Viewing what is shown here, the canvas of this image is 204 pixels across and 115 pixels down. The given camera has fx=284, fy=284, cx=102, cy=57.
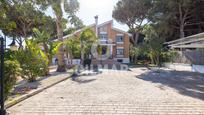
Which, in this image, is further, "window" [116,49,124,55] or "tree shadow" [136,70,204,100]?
"window" [116,49,124,55]

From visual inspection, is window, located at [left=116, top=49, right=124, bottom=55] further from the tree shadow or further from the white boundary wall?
the tree shadow

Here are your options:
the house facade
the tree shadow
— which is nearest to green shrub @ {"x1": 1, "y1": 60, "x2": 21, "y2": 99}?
the tree shadow

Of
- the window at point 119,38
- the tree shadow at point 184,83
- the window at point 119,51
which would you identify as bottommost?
the tree shadow at point 184,83

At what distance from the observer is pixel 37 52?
1698 cm

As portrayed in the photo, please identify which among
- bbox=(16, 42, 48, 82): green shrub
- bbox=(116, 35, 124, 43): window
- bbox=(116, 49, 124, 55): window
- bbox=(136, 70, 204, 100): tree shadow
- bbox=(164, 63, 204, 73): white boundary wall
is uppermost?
bbox=(116, 35, 124, 43): window

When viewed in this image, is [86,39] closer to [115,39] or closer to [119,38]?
[115,39]

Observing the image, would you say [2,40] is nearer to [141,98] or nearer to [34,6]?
[34,6]

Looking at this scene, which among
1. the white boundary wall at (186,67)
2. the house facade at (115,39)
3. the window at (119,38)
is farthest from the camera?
the window at (119,38)

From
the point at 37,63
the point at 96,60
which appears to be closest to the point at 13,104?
the point at 37,63

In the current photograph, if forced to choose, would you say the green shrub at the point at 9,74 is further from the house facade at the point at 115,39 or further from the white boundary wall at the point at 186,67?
the house facade at the point at 115,39

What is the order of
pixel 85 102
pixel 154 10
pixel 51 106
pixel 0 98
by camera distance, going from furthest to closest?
1. pixel 154 10
2. pixel 85 102
3. pixel 51 106
4. pixel 0 98

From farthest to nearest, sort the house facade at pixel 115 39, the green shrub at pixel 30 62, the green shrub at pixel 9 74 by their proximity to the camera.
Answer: the house facade at pixel 115 39 < the green shrub at pixel 30 62 < the green shrub at pixel 9 74

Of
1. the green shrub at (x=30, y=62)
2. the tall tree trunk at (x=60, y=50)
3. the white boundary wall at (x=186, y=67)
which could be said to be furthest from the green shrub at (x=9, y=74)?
the white boundary wall at (x=186, y=67)

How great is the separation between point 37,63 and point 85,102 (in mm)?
7231
